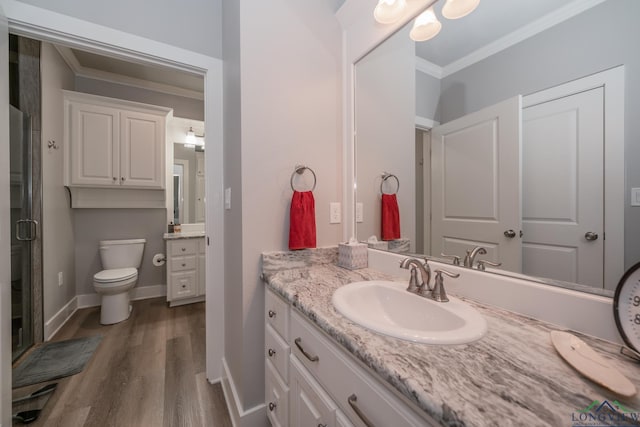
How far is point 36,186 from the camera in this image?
1.96 meters

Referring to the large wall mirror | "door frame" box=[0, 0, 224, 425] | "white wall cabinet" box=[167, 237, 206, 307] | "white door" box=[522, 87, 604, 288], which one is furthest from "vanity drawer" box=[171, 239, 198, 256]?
"white door" box=[522, 87, 604, 288]

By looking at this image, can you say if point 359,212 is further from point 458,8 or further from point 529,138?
point 458,8

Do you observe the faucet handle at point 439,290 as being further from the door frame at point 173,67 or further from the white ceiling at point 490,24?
the door frame at point 173,67

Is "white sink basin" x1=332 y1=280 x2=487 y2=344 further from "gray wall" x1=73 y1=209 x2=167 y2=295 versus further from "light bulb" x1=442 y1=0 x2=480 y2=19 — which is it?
"gray wall" x1=73 y1=209 x2=167 y2=295

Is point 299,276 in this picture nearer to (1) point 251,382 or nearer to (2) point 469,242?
(1) point 251,382

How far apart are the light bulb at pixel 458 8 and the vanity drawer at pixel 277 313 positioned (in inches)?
50.9

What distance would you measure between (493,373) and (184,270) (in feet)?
9.82

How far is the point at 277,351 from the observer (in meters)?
1.03

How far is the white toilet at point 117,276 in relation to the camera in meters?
2.29

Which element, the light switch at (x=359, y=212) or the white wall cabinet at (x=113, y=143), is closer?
the light switch at (x=359, y=212)

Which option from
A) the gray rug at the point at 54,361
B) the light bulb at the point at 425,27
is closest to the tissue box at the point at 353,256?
the light bulb at the point at 425,27

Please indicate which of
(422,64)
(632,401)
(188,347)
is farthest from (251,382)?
(422,64)

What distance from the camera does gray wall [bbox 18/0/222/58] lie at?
123cm

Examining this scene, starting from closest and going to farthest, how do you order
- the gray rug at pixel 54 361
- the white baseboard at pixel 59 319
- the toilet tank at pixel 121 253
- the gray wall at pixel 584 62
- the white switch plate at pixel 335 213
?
the gray wall at pixel 584 62
the white switch plate at pixel 335 213
the gray rug at pixel 54 361
the white baseboard at pixel 59 319
the toilet tank at pixel 121 253
